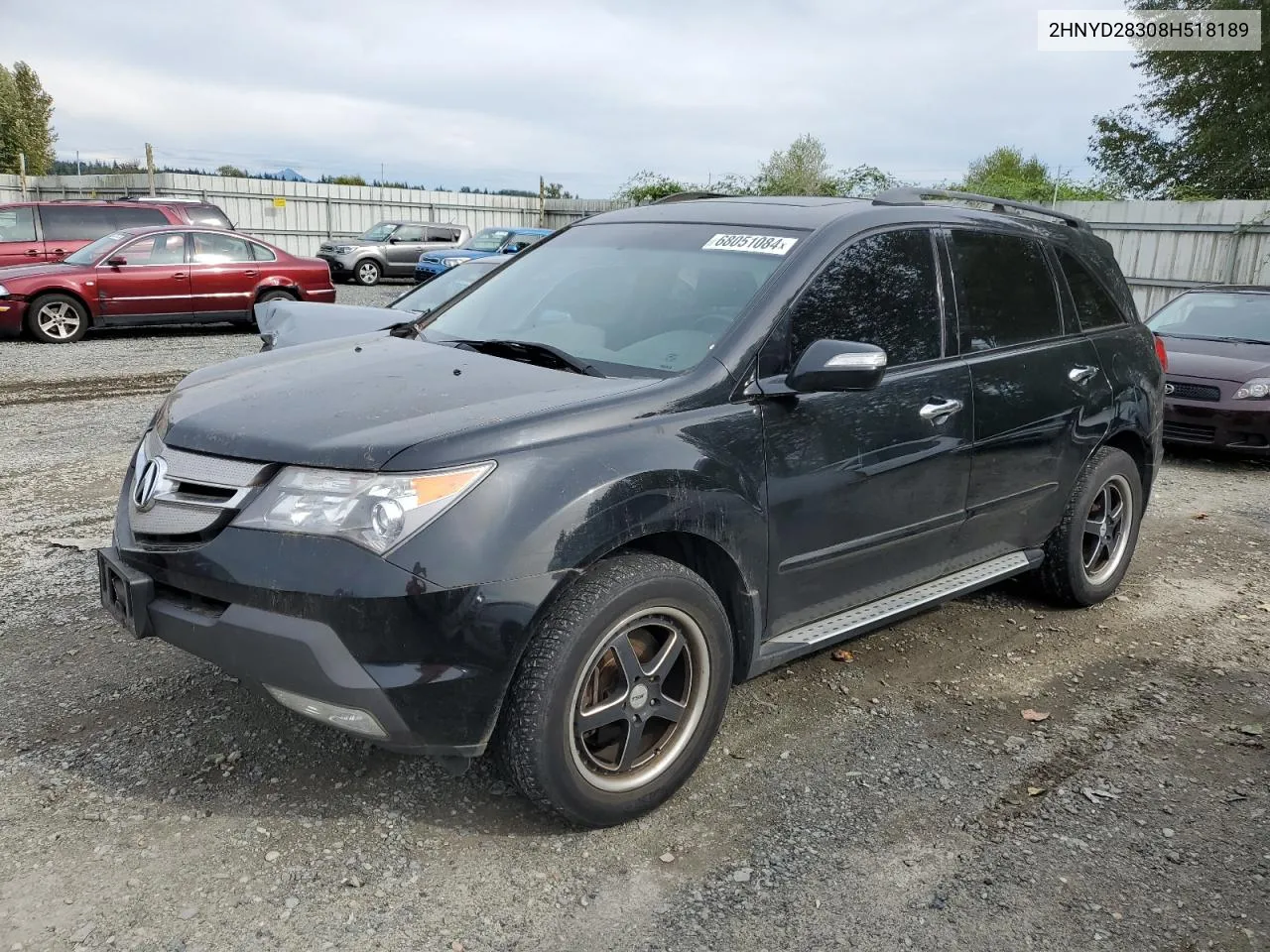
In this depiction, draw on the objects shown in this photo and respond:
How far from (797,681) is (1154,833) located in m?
1.37

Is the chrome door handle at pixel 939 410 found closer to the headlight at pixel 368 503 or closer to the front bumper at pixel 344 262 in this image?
the headlight at pixel 368 503

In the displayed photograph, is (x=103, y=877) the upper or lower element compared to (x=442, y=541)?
lower

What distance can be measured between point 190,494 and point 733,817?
182 centimetres

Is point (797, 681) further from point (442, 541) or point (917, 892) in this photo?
point (442, 541)

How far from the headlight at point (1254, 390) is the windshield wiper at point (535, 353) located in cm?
688

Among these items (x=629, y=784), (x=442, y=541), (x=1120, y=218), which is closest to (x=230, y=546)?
(x=442, y=541)

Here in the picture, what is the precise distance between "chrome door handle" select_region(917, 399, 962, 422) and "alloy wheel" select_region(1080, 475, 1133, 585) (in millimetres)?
1332

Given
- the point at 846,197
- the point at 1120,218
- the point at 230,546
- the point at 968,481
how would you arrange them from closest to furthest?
the point at 230,546
the point at 968,481
the point at 846,197
the point at 1120,218

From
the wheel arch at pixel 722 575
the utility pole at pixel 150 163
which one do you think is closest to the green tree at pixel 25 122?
the utility pole at pixel 150 163

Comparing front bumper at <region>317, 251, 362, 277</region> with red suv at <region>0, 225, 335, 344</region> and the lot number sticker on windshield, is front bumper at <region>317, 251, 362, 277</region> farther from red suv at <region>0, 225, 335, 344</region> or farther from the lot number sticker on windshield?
the lot number sticker on windshield

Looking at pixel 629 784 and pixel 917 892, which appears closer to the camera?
pixel 917 892

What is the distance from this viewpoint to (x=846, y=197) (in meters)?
4.29

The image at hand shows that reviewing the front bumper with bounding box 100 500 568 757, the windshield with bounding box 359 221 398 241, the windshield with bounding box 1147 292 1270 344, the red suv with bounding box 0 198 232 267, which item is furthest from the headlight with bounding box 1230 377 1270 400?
the windshield with bounding box 359 221 398 241

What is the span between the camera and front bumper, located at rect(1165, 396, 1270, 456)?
8133mm
